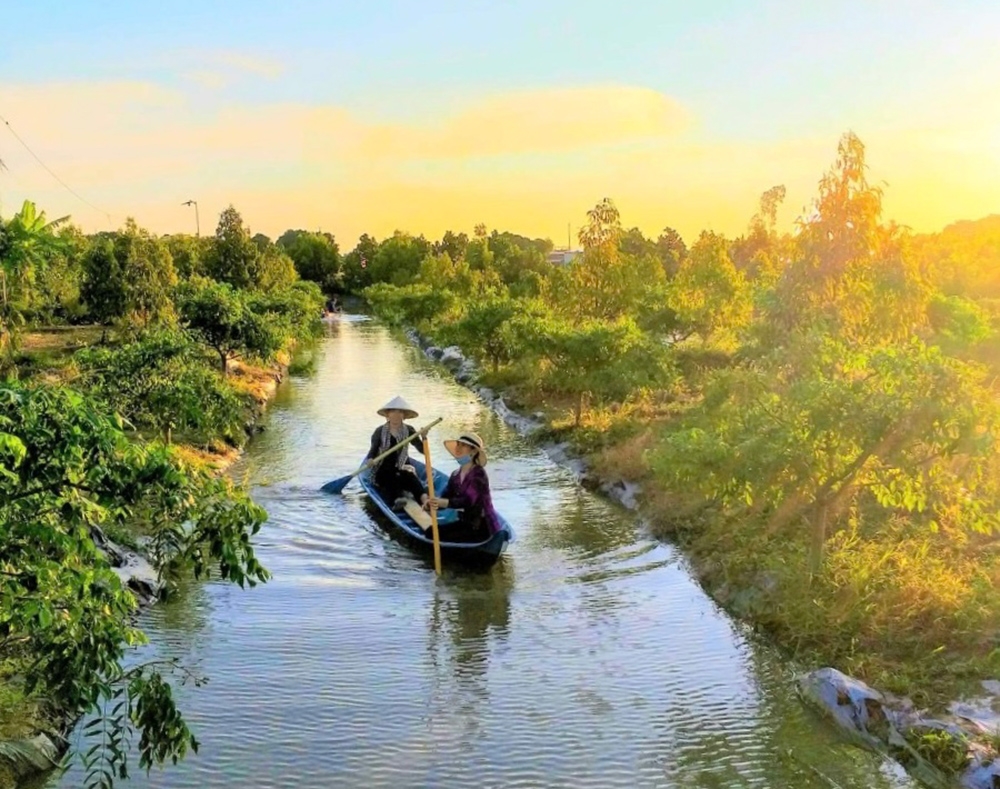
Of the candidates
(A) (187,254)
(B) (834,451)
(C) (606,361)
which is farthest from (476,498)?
(A) (187,254)

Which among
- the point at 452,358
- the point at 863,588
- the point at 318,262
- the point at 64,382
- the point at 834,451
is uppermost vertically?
the point at 318,262

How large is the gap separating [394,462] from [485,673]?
6.05 meters

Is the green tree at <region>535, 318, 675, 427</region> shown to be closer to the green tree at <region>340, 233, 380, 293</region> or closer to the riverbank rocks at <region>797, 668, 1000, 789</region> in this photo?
the riverbank rocks at <region>797, 668, 1000, 789</region>

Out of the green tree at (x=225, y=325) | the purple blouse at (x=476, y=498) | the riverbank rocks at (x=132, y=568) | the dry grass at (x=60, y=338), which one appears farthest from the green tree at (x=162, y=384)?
the dry grass at (x=60, y=338)

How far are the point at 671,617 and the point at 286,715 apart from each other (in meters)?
4.16

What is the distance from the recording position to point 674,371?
18.4m

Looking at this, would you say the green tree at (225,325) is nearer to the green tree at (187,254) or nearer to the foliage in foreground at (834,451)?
the foliage in foreground at (834,451)

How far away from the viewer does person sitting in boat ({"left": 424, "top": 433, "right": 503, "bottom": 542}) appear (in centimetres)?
1123

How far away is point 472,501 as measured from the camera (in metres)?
11.2

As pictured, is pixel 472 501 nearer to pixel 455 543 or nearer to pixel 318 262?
pixel 455 543

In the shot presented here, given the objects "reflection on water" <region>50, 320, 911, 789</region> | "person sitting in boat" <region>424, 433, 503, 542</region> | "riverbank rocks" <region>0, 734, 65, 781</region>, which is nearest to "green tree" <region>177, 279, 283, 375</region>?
"reflection on water" <region>50, 320, 911, 789</region>

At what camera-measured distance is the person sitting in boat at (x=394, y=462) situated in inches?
544

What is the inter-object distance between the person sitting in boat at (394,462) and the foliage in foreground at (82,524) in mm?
9049

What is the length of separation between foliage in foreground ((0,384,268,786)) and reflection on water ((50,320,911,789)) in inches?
111
